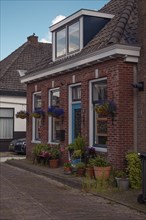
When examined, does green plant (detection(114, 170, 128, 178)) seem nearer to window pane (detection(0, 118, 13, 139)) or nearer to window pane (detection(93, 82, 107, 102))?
window pane (detection(93, 82, 107, 102))

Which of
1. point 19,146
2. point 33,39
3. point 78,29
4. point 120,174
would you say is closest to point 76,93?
point 78,29

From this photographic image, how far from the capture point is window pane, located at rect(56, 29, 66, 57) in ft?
50.9

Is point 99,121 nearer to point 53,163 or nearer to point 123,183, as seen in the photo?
point 53,163

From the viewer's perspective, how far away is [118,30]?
11750mm

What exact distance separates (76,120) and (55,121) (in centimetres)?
189

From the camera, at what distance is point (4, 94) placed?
23953 mm

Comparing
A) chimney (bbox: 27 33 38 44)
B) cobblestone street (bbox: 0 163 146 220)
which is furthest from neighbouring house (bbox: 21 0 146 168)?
chimney (bbox: 27 33 38 44)

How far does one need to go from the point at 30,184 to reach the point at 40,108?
239 inches

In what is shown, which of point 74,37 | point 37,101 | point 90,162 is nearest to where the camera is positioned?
point 90,162

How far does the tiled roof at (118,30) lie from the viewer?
451 inches

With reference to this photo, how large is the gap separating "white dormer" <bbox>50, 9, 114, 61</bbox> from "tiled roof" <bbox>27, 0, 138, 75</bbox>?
1.23 feet

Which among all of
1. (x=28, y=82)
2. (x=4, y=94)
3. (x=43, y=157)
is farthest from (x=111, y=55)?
(x=4, y=94)

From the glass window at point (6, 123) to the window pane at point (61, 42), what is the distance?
9.33 m

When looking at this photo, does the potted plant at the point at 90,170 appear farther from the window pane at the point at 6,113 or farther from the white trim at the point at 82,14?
the window pane at the point at 6,113
